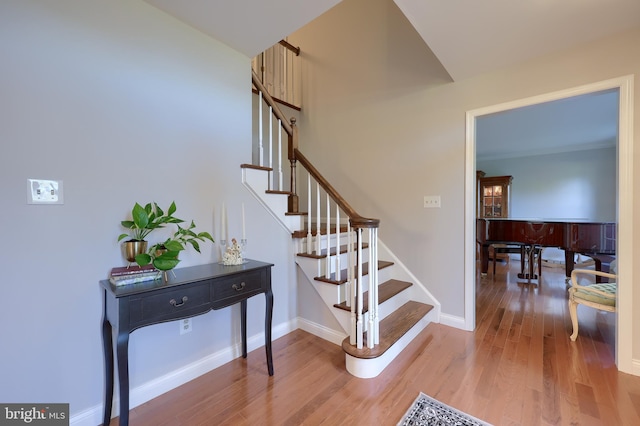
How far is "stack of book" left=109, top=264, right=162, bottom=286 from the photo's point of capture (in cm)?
137

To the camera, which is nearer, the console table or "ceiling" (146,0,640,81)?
the console table

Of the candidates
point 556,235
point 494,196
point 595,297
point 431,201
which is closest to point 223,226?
point 431,201

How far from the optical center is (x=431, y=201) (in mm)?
2715

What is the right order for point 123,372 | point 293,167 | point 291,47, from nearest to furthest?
point 123,372
point 293,167
point 291,47

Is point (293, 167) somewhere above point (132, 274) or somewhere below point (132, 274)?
above

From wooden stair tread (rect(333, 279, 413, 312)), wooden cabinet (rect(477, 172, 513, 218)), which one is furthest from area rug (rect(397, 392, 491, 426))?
wooden cabinet (rect(477, 172, 513, 218))

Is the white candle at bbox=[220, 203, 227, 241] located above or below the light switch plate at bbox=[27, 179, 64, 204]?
below

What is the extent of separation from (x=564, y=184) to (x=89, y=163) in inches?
313

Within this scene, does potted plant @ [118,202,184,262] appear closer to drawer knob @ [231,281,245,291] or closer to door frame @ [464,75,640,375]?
drawer knob @ [231,281,245,291]

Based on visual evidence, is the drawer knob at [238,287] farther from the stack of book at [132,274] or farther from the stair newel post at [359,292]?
the stair newel post at [359,292]

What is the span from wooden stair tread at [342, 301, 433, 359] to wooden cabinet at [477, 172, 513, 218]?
5.05m

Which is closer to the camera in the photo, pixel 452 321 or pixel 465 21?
pixel 465 21

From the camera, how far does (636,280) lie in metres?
1.84

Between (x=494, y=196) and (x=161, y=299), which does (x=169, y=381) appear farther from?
(x=494, y=196)
